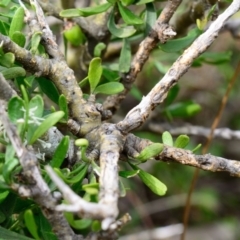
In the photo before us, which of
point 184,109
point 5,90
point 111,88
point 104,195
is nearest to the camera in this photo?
point 104,195

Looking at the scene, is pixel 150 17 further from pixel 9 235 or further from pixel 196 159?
pixel 9 235

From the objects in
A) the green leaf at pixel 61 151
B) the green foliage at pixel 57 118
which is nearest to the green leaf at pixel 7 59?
the green foliage at pixel 57 118

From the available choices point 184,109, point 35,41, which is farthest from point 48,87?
point 184,109

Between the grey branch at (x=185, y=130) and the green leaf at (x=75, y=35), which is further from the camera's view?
the grey branch at (x=185, y=130)

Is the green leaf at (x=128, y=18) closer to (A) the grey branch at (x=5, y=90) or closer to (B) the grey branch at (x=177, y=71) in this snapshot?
(B) the grey branch at (x=177, y=71)

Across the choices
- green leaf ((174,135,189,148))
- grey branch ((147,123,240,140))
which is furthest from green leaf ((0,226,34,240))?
grey branch ((147,123,240,140))

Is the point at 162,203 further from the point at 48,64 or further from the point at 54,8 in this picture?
the point at 48,64
